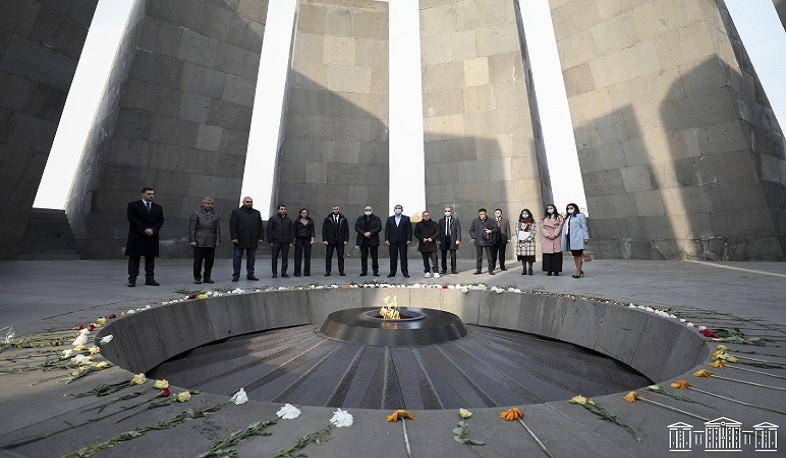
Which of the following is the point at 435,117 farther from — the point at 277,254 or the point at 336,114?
the point at 277,254

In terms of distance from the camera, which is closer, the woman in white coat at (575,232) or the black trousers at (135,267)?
the black trousers at (135,267)

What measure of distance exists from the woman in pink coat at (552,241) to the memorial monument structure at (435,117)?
4.49m

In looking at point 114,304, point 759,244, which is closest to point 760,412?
point 114,304

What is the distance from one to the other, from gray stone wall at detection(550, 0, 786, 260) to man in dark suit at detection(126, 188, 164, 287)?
11.2 meters

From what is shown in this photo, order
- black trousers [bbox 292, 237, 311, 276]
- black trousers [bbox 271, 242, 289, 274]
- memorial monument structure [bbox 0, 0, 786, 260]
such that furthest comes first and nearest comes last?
memorial monument structure [bbox 0, 0, 786, 260], black trousers [bbox 292, 237, 311, 276], black trousers [bbox 271, 242, 289, 274]

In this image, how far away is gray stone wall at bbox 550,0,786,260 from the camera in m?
10.4

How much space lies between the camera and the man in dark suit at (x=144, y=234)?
23.2ft

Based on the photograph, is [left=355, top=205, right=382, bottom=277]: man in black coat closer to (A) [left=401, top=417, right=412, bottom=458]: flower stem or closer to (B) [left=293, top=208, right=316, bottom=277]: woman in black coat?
(B) [left=293, top=208, right=316, bottom=277]: woman in black coat

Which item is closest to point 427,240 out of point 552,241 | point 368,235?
point 368,235

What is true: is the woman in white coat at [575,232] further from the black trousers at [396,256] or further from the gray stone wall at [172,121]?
the gray stone wall at [172,121]

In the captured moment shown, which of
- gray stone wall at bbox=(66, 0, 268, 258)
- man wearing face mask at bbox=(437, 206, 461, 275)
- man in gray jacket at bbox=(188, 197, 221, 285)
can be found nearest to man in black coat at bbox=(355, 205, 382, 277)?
man wearing face mask at bbox=(437, 206, 461, 275)

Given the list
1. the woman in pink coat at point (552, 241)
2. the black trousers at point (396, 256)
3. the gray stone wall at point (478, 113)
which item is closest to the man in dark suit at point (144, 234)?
the black trousers at point (396, 256)

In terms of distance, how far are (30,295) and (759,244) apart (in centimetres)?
1367

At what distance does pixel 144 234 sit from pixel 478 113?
34.4ft
